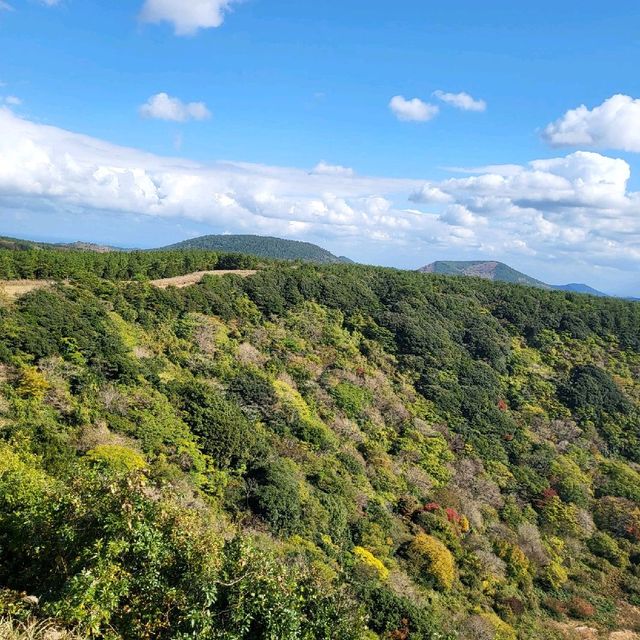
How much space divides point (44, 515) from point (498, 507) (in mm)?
31781

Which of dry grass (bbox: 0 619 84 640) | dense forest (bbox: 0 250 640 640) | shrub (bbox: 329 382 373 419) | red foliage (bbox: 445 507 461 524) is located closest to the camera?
dry grass (bbox: 0 619 84 640)

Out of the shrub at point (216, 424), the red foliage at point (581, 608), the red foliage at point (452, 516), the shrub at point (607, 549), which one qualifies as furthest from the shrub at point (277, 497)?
the shrub at point (607, 549)

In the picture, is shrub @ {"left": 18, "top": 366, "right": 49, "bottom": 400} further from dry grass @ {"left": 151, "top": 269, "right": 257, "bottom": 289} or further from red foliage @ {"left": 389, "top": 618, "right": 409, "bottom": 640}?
red foliage @ {"left": 389, "top": 618, "right": 409, "bottom": 640}

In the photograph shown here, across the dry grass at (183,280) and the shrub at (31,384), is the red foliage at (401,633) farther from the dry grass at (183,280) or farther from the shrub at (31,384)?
the dry grass at (183,280)

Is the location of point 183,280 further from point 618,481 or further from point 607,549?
point 618,481

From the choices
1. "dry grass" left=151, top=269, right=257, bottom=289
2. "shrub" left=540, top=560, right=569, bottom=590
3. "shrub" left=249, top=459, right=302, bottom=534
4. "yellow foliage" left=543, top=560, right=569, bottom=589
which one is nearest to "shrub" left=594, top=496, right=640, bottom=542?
"yellow foliage" left=543, top=560, right=569, bottom=589

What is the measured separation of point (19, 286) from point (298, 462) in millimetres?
19712

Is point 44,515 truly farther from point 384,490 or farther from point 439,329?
point 439,329

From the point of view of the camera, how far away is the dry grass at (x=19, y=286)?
90.6ft

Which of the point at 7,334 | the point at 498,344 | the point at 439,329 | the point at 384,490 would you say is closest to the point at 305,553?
the point at 384,490

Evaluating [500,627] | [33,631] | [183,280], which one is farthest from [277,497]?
[183,280]

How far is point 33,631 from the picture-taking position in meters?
Result: 7.44

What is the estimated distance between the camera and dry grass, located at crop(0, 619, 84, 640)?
23.1ft

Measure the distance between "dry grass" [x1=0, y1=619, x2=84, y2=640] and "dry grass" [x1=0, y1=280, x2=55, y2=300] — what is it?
930 inches
